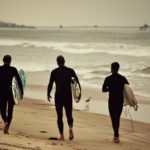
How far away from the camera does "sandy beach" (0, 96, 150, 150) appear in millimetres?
7734

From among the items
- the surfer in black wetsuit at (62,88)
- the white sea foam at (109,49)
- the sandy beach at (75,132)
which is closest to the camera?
the sandy beach at (75,132)

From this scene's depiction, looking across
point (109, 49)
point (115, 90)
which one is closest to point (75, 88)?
point (115, 90)

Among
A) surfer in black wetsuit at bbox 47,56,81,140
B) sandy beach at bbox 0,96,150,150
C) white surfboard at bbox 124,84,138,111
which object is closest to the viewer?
sandy beach at bbox 0,96,150,150

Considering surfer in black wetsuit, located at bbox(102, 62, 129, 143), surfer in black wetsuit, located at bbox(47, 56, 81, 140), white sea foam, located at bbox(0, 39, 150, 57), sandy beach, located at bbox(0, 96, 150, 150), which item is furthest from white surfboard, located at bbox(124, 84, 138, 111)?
white sea foam, located at bbox(0, 39, 150, 57)

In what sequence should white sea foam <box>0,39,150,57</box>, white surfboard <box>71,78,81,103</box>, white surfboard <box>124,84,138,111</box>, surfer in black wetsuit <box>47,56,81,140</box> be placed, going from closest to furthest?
surfer in black wetsuit <box>47,56,81,140</box>, white surfboard <box>71,78,81,103</box>, white surfboard <box>124,84,138,111</box>, white sea foam <box>0,39,150,57</box>

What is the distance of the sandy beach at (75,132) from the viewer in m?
7.73

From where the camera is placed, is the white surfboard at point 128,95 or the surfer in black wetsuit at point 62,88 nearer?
the surfer in black wetsuit at point 62,88

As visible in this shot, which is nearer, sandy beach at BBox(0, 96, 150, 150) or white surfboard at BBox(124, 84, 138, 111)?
sandy beach at BBox(0, 96, 150, 150)

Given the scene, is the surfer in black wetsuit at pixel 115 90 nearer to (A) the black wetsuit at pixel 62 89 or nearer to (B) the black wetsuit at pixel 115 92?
(B) the black wetsuit at pixel 115 92

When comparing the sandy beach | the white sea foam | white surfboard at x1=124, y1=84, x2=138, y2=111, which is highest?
the white sea foam

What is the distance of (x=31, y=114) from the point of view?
12289 millimetres

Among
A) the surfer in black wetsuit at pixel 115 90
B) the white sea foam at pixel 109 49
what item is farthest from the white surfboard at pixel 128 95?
the white sea foam at pixel 109 49

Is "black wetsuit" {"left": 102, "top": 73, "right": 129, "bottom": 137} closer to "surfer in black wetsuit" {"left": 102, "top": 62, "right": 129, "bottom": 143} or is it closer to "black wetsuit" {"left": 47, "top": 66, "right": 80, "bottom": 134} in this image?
"surfer in black wetsuit" {"left": 102, "top": 62, "right": 129, "bottom": 143}

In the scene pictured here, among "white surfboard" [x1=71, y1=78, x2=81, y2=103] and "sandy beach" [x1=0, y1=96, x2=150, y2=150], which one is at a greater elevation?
"white surfboard" [x1=71, y1=78, x2=81, y2=103]
